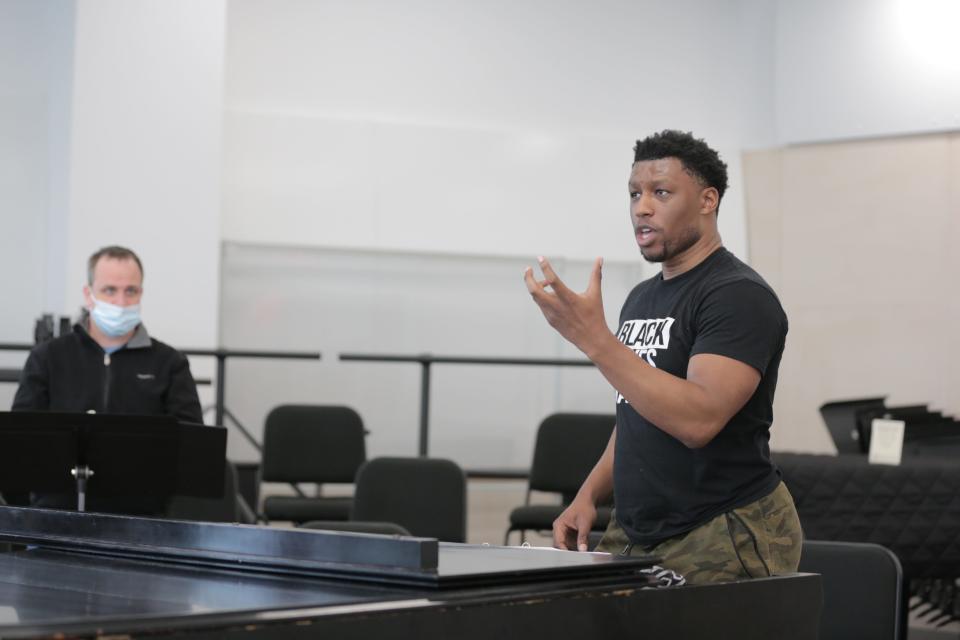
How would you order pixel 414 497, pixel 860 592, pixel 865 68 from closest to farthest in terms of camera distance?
pixel 860 592, pixel 414 497, pixel 865 68

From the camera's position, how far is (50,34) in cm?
639

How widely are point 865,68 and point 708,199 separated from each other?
18.7 feet

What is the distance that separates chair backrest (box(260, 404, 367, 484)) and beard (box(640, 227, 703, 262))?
11.6 ft

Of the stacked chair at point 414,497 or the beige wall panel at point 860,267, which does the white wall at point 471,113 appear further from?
the stacked chair at point 414,497

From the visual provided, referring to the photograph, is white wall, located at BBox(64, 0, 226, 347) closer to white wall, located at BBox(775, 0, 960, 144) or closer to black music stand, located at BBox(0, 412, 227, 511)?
black music stand, located at BBox(0, 412, 227, 511)

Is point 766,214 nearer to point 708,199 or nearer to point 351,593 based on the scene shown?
point 708,199

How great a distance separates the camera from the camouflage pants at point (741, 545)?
1770mm

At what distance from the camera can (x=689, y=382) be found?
174 cm

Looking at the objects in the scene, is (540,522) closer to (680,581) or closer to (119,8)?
(119,8)

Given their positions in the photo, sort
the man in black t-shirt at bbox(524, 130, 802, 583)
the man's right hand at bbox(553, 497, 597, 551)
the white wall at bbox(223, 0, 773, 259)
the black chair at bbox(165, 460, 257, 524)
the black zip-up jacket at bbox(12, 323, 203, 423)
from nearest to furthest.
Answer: the man in black t-shirt at bbox(524, 130, 802, 583) → the man's right hand at bbox(553, 497, 597, 551) → the black zip-up jacket at bbox(12, 323, 203, 423) → the black chair at bbox(165, 460, 257, 524) → the white wall at bbox(223, 0, 773, 259)

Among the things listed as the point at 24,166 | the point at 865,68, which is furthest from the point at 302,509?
the point at 865,68

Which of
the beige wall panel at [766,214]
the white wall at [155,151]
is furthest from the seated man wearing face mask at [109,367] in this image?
the beige wall panel at [766,214]

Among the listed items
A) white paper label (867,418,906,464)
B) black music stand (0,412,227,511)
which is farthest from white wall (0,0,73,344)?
white paper label (867,418,906,464)

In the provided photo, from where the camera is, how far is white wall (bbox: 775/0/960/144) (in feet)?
22.9
